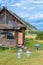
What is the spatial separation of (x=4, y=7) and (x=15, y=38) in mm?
4571

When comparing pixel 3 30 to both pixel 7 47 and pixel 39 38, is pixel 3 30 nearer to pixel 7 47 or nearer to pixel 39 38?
pixel 7 47

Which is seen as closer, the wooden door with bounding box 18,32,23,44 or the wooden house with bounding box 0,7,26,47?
the wooden house with bounding box 0,7,26,47

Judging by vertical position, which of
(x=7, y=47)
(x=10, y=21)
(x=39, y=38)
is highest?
(x=10, y=21)

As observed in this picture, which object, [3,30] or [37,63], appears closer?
[37,63]

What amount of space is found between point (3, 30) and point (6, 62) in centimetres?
1548

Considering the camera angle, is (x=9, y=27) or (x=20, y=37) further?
(x=20, y=37)

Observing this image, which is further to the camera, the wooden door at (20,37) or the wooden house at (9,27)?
the wooden door at (20,37)

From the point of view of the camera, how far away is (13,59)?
24312 mm

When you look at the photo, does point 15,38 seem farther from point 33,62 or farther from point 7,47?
point 33,62

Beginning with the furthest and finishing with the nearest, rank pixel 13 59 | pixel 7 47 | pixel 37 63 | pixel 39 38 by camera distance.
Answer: pixel 39 38
pixel 7 47
pixel 13 59
pixel 37 63

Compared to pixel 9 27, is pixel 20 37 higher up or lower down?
lower down

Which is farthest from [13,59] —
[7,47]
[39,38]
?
[39,38]

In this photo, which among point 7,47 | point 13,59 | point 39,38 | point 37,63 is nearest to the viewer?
point 37,63

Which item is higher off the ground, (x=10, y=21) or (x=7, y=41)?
(x=10, y=21)
